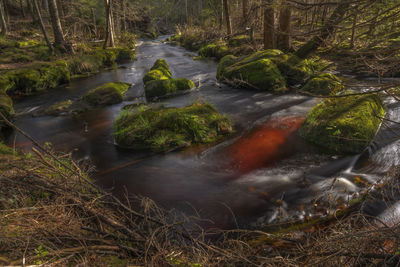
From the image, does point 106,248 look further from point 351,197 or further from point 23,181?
point 351,197

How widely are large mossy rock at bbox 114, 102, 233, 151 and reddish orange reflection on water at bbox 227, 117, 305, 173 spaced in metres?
0.72

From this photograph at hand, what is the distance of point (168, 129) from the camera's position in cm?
646

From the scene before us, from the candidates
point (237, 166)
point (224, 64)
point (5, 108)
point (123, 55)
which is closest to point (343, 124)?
point (237, 166)

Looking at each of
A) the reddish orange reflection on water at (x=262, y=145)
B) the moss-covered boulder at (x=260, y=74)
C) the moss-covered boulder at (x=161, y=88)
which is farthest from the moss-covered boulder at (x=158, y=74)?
the reddish orange reflection on water at (x=262, y=145)

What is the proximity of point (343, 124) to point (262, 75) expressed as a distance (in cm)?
530

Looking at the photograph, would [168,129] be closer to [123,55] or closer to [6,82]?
[6,82]

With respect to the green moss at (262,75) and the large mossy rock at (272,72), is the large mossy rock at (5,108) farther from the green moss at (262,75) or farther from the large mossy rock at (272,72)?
the green moss at (262,75)

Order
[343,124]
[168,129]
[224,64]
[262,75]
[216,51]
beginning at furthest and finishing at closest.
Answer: [216,51], [224,64], [262,75], [168,129], [343,124]

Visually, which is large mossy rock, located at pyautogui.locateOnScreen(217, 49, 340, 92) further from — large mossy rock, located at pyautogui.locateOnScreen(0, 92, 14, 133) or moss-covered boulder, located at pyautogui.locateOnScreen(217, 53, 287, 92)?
large mossy rock, located at pyautogui.locateOnScreen(0, 92, 14, 133)

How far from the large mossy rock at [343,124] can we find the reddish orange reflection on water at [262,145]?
595mm

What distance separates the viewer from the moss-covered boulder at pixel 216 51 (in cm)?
1789

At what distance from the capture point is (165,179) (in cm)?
519

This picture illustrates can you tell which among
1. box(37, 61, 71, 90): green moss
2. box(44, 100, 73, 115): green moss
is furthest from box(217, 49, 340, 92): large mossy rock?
box(37, 61, 71, 90): green moss

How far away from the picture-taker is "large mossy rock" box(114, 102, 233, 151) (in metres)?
6.25
